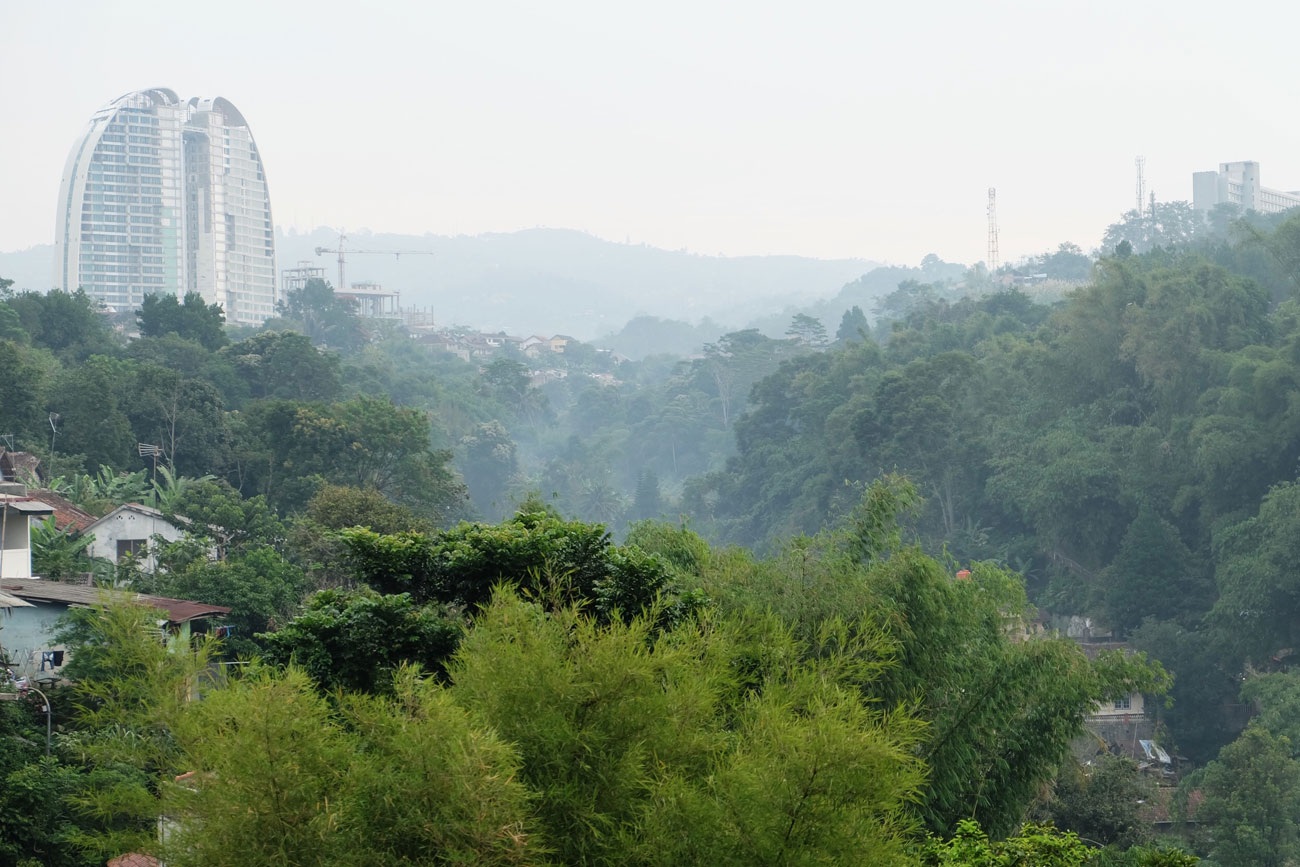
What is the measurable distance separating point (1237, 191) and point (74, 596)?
61387mm

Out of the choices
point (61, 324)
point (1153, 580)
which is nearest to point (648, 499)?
point (61, 324)

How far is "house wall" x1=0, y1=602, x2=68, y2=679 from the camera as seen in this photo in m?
14.9

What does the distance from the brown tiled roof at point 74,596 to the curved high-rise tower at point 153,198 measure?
67440 mm

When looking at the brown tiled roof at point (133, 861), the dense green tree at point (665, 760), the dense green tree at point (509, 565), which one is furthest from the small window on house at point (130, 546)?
the dense green tree at point (665, 760)

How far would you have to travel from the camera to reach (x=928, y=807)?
10281mm


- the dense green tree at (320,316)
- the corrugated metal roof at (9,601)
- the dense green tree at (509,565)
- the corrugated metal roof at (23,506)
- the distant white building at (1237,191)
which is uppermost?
the distant white building at (1237,191)

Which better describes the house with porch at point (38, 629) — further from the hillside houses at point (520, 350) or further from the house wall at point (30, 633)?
the hillside houses at point (520, 350)

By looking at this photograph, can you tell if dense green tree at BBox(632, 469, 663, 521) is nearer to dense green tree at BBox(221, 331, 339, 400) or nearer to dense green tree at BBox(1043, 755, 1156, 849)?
dense green tree at BBox(221, 331, 339, 400)

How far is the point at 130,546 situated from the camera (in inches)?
850

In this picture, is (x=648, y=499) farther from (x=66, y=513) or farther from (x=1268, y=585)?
(x=66, y=513)

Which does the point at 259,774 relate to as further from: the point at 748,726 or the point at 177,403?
the point at 177,403

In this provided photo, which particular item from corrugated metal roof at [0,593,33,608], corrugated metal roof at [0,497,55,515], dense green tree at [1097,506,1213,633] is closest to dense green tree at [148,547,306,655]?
corrugated metal roof at [0,497,55,515]

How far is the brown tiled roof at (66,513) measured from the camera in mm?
20531

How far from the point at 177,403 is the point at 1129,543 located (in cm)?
1988
